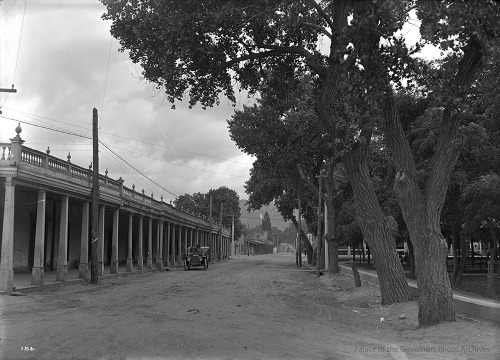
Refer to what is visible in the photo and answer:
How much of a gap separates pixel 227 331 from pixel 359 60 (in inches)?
248

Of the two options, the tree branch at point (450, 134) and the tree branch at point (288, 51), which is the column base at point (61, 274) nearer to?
the tree branch at point (288, 51)

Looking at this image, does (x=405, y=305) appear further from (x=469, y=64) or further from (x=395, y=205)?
(x=395, y=205)

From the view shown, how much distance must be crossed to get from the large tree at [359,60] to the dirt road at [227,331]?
1176 mm

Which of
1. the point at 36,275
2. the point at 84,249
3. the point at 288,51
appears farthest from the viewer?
the point at 84,249

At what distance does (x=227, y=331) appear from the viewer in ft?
32.8

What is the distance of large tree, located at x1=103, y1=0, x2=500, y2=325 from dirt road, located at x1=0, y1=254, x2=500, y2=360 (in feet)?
3.86

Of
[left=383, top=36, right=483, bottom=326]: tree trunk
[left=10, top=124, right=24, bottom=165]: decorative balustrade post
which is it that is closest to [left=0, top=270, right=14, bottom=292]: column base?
[left=10, top=124, right=24, bottom=165]: decorative balustrade post

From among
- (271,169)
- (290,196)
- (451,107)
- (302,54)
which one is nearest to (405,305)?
(451,107)

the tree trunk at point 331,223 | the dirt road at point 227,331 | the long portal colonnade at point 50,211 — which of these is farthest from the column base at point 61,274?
the tree trunk at point 331,223

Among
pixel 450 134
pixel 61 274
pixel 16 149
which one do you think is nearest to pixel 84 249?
pixel 61 274

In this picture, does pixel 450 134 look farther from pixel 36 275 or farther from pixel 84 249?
pixel 84 249

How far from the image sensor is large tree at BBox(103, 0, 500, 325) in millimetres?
9703

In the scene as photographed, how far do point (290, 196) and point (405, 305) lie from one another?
34944 mm

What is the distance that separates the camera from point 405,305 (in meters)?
13.1
